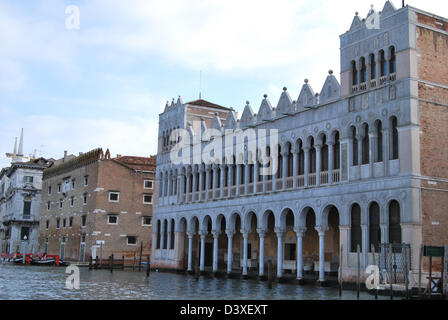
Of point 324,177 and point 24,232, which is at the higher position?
point 324,177

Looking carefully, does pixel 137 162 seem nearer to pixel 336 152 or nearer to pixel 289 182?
pixel 289 182

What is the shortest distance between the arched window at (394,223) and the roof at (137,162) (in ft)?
106

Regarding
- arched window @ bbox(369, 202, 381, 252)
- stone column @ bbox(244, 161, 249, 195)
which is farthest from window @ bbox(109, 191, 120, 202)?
arched window @ bbox(369, 202, 381, 252)

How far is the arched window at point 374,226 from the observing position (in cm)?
2445

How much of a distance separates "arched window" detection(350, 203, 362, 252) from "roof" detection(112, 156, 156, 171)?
30229 millimetres

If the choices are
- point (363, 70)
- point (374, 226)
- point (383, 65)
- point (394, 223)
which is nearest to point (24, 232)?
point (363, 70)

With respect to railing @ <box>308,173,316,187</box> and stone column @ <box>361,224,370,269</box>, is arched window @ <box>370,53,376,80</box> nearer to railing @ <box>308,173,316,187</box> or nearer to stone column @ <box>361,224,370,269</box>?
railing @ <box>308,173,316,187</box>

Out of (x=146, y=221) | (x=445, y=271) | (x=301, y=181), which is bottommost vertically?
(x=445, y=271)

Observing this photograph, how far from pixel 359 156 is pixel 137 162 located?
3118 centimetres

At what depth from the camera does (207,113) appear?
137 feet

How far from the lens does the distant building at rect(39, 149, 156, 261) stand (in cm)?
5034

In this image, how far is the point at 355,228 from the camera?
1008 inches

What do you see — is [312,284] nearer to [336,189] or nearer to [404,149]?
[336,189]
